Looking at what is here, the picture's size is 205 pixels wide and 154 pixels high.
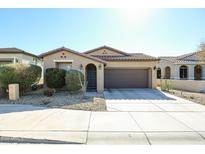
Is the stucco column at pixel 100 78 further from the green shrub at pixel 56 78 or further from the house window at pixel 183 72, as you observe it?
the house window at pixel 183 72

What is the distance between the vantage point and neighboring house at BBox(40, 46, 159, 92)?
65.6ft

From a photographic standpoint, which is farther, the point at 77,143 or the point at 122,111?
the point at 122,111

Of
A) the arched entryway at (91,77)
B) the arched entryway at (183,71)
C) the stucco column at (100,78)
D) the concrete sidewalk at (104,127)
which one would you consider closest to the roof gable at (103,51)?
the arched entryway at (91,77)

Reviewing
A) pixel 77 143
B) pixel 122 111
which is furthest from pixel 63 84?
pixel 77 143

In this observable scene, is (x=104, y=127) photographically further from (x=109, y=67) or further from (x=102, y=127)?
(x=109, y=67)

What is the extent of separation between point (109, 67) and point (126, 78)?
2278 mm

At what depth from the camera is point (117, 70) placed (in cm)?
2341

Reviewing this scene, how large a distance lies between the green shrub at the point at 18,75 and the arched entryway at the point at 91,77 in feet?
21.5

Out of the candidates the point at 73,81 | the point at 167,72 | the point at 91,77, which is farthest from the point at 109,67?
the point at 167,72

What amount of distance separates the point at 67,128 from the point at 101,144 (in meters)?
1.90

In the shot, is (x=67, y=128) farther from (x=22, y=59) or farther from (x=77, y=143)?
(x=22, y=59)
